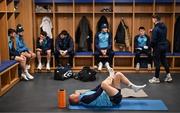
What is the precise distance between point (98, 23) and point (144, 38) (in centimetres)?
122

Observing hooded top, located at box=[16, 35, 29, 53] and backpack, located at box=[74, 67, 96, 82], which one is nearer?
backpack, located at box=[74, 67, 96, 82]

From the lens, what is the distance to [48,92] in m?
5.68

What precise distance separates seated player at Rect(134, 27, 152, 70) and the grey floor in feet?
1.46

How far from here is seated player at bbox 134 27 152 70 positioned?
736 centimetres

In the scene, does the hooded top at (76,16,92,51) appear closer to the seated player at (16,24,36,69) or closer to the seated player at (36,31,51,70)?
the seated player at (36,31,51,70)

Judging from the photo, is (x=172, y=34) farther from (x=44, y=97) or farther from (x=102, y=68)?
(x=44, y=97)

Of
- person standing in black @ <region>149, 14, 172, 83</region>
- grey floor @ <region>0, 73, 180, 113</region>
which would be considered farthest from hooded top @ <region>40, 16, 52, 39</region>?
person standing in black @ <region>149, 14, 172, 83</region>

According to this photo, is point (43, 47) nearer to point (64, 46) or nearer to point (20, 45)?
point (64, 46)

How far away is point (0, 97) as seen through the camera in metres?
5.37

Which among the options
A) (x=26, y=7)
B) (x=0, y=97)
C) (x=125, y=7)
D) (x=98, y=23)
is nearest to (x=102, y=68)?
(x=98, y=23)

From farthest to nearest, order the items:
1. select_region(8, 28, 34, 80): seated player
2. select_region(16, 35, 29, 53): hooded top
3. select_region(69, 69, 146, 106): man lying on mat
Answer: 1. select_region(16, 35, 29, 53): hooded top
2. select_region(8, 28, 34, 80): seated player
3. select_region(69, 69, 146, 106): man lying on mat

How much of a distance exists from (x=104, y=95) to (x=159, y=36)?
2.20 metres

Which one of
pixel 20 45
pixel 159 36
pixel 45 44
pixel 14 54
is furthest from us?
pixel 45 44

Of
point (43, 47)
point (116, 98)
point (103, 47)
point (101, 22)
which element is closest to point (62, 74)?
point (43, 47)
